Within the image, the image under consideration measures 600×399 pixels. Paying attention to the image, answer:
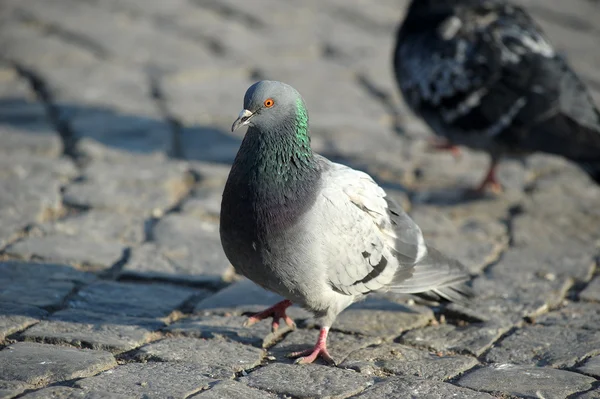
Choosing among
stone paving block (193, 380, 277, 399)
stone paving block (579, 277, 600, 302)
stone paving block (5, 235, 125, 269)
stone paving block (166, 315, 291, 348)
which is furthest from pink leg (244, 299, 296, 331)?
stone paving block (579, 277, 600, 302)

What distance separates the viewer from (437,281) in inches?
161

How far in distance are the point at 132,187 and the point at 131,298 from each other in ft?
5.18

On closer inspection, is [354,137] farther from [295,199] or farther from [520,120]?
[295,199]

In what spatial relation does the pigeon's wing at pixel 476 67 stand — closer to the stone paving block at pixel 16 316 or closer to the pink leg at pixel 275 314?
the pink leg at pixel 275 314

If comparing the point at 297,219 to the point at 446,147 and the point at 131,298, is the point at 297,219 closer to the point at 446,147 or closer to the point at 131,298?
the point at 131,298

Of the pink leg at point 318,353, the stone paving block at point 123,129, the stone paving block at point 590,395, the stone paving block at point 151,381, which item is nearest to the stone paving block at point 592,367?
the stone paving block at point 590,395

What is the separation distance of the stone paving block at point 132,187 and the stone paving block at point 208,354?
1767 millimetres

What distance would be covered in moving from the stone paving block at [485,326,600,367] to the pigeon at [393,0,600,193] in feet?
6.32

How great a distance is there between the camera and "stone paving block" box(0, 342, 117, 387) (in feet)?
10.7

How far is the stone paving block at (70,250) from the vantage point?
182 inches

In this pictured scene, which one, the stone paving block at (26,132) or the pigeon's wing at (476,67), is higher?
the stone paving block at (26,132)

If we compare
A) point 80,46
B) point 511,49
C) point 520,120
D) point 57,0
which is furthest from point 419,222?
point 57,0

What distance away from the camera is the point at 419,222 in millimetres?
5574

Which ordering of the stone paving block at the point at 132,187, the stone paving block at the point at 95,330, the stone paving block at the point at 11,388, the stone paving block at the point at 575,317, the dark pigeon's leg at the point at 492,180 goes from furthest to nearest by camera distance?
the dark pigeon's leg at the point at 492,180 → the stone paving block at the point at 132,187 → the stone paving block at the point at 575,317 → the stone paving block at the point at 95,330 → the stone paving block at the point at 11,388
